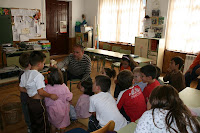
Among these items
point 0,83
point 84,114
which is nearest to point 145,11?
point 84,114

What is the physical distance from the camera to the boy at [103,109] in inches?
68.2

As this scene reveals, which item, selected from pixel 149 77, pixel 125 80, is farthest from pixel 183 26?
pixel 125 80

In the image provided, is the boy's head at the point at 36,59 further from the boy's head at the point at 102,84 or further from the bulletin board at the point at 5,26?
the bulletin board at the point at 5,26

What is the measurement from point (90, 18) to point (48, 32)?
212 cm

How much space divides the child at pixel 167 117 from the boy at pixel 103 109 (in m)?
0.55

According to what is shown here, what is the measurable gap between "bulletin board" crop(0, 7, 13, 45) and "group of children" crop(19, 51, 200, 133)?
408 centimetres

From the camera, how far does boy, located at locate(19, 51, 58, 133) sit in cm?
199

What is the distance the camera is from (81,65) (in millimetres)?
3484

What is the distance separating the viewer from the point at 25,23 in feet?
20.8

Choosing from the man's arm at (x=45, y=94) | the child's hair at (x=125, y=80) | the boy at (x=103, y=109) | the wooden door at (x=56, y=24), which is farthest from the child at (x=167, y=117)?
the wooden door at (x=56, y=24)

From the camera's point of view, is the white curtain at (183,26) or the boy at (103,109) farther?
the white curtain at (183,26)

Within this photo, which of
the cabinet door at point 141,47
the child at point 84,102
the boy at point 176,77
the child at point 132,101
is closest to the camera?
the child at point 132,101

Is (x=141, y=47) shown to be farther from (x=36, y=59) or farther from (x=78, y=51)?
(x=36, y=59)

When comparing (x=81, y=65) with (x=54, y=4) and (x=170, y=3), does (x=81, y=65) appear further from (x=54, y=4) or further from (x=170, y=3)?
(x=54, y=4)
